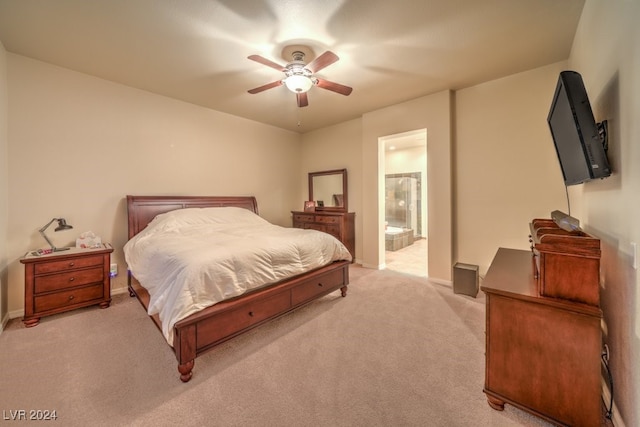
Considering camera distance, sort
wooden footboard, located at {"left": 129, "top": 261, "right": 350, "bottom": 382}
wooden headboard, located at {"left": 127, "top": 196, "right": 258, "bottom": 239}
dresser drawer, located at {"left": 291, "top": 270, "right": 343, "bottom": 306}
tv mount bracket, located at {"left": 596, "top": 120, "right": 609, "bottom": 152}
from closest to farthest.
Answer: tv mount bracket, located at {"left": 596, "top": 120, "right": 609, "bottom": 152} < wooden footboard, located at {"left": 129, "top": 261, "right": 350, "bottom": 382} < dresser drawer, located at {"left": 291, "top": 270, "right": 343, "bottom": 306} < wooden headboard, located at {"left": 127, "top": 196, "right": 258, "bottom": 239}

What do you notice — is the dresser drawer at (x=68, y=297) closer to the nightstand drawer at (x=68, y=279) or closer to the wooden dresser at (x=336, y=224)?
the nightstand drawer at (x=68, y=279)

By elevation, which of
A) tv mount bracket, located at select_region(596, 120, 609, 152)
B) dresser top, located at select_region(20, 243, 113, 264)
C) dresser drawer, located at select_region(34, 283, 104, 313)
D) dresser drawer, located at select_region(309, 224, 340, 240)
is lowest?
dresser drawer, located at select_region(34, 283, 104, 313)

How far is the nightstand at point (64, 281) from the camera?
244 centimetres

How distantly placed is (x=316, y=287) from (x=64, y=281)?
2.62 m

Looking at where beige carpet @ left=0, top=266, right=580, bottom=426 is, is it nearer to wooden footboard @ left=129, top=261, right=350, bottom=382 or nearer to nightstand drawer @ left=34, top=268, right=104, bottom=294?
wooden footboard @ left=129, top=261, right=350, bottom=382

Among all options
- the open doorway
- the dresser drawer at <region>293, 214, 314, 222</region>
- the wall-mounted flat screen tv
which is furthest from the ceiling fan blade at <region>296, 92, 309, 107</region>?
the open doorway

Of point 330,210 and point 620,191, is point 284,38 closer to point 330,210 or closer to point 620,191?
point 620,191

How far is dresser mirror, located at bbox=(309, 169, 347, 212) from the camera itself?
4.94 metres

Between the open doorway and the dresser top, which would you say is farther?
the open doorway

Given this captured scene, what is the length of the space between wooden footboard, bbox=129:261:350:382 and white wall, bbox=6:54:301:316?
1.16 meters

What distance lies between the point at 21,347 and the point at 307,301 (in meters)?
2.42

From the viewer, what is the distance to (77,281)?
2674 millimetres

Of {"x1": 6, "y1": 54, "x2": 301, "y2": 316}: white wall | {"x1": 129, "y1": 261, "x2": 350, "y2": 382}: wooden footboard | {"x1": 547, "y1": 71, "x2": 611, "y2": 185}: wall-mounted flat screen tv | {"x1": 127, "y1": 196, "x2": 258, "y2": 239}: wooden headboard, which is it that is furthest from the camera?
{"x1": 127, "y1": 196, "x2": 258, "y2": 239}: wooden headboard

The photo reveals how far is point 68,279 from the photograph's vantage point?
2621mm
